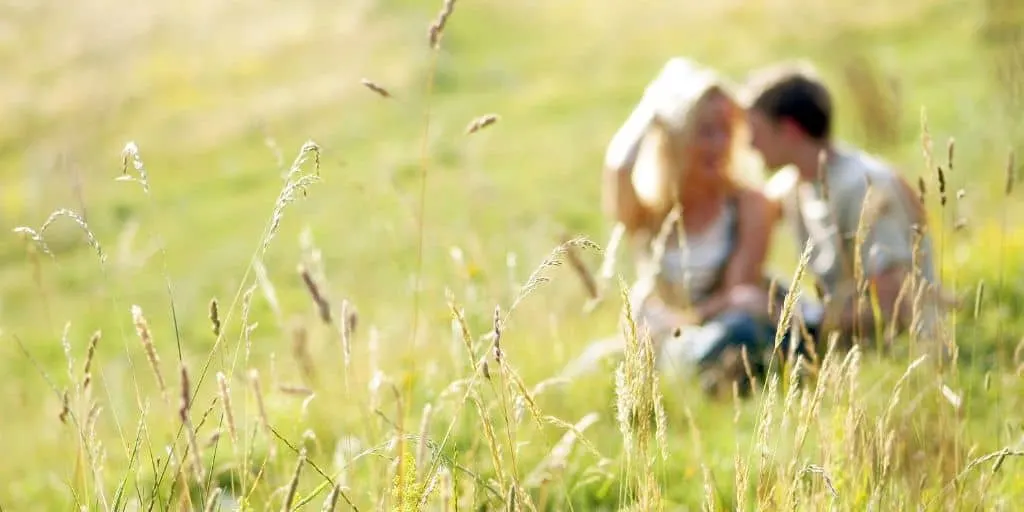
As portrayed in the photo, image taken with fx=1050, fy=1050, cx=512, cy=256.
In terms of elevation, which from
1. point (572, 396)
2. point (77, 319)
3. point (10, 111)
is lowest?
point (10, 111)

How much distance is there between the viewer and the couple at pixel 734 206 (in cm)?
446

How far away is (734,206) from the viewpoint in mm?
5129

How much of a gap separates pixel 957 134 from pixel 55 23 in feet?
105

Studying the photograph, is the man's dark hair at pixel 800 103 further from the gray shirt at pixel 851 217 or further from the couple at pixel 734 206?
the gray shirt at pixel 851 217

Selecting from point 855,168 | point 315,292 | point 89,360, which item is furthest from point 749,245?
point 89,360

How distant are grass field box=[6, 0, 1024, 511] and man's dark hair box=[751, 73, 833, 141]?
2.31 ft

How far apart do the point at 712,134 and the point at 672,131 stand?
0.25 meters

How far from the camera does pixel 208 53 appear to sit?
3325 centimetres

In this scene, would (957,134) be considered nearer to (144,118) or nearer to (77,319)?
(77,319)

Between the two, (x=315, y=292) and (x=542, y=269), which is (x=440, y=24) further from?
(x=315, y=292)

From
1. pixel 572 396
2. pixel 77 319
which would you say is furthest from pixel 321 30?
pixel 572 396

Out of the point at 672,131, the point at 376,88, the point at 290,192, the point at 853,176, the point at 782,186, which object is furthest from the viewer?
the point at 782,186

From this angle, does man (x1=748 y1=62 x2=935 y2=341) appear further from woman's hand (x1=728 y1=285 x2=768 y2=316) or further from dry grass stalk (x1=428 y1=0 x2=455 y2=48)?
dry grass stalk (x1=428 y1=0 x2=455 y2=48)

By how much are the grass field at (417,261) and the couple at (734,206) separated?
15.8 inches
